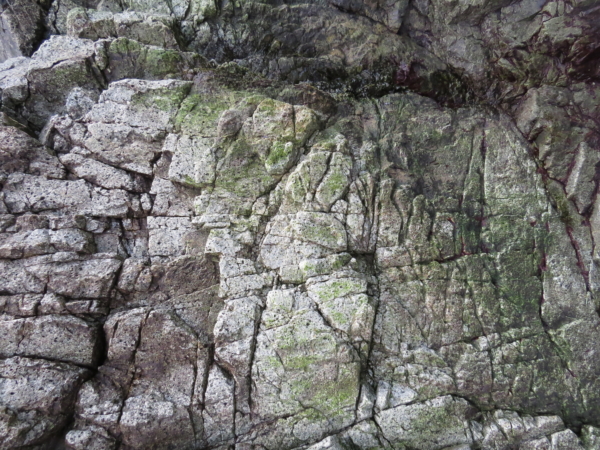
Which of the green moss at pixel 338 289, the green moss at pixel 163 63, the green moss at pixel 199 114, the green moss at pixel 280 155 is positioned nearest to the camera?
the green moss at pixel 338 289

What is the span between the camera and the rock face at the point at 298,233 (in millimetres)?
7344

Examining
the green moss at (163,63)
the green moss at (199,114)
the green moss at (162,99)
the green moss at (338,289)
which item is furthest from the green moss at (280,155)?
the green moss at (163,63)

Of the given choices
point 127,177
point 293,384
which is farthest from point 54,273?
point 293,384

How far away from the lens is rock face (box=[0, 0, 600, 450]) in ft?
24.1

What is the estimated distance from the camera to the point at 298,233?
7.94 m

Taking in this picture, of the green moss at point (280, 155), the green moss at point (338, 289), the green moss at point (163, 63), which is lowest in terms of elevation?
the green moss at point (338, 289)

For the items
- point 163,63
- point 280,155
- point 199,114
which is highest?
point 163,63

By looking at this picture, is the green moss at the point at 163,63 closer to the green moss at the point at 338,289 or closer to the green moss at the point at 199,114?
the green moss at the point at 199,114

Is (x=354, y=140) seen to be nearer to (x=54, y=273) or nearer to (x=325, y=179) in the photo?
(x=325, y=179)

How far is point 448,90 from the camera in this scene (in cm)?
946

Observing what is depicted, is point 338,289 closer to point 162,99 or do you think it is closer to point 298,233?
point 298,233

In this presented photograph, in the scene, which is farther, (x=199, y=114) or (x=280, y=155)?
(x=199, y=114)

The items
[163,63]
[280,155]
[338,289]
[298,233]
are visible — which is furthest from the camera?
[163,63]

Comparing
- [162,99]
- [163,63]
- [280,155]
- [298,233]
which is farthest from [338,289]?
[163,63]
